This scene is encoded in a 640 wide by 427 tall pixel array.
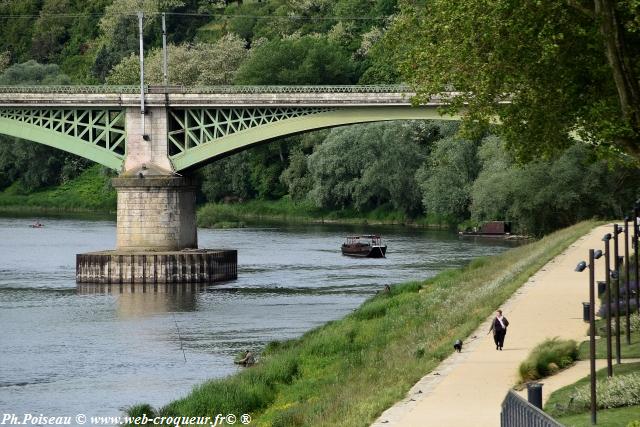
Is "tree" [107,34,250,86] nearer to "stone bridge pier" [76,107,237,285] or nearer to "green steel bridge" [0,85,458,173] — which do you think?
"green steel bridge" [0,85,458,173]

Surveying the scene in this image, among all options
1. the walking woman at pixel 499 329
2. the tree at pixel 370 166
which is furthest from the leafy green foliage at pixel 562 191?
the walking woman at pixel 499 329

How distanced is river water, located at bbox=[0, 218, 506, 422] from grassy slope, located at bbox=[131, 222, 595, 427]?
9.71ft

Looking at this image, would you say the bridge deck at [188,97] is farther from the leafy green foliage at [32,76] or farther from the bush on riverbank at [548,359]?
the leafy green foliage at [32,76]

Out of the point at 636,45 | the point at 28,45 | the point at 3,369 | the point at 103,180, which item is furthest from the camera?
the point at 28,45

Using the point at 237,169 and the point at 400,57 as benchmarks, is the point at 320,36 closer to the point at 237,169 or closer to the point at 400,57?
the point at 237,169

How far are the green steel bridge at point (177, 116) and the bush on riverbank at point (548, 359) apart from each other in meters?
46.4

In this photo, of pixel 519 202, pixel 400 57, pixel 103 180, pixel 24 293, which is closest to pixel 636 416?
pixel 400 57

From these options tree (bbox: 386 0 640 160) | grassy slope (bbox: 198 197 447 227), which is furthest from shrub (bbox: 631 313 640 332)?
grassy slope (bbox: 198 197 447 227)

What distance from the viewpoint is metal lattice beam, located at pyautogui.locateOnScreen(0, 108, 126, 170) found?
256 ft

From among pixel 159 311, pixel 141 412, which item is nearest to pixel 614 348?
pixel 141 412

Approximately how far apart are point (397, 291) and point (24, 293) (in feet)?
66.4

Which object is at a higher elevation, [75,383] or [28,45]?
[28,45]

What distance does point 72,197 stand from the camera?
13838 cm

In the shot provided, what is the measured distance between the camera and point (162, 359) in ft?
145
